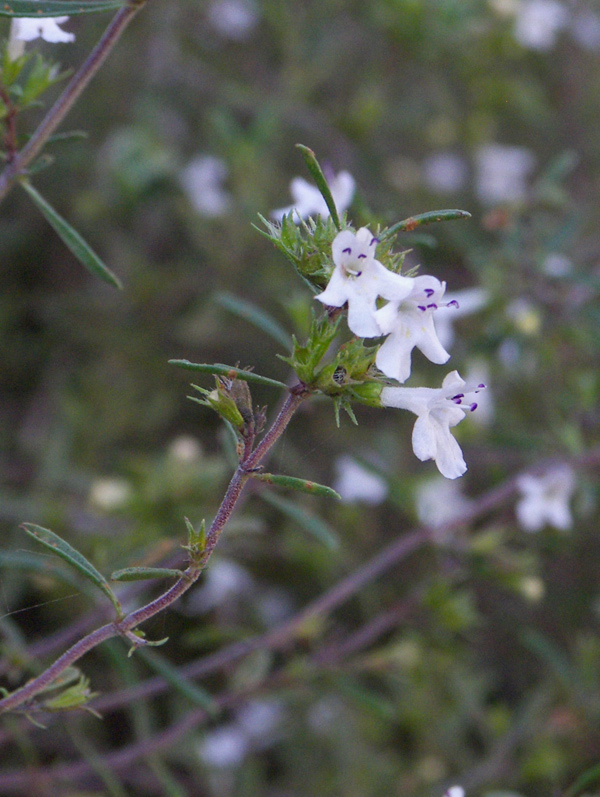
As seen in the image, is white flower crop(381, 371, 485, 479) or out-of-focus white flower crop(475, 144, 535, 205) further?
out-of-focus white flower crop(475, 144, 535, 205)

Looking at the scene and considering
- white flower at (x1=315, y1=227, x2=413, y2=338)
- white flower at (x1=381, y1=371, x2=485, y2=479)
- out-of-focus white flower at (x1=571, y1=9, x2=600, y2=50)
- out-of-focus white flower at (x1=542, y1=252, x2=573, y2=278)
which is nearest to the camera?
white flower at (x1=315, y1=227, x2=413, y2=338)

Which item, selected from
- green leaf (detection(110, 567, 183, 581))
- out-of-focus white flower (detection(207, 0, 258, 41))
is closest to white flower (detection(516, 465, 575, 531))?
green leaf (detection(110, 567, 183, 581))

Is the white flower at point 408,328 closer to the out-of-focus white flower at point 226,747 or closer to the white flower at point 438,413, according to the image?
the white flower at point 438,413

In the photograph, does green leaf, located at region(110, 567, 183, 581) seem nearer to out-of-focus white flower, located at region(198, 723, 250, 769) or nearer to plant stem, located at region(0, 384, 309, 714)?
plant stem, located at region(0, 384, 309, 714)

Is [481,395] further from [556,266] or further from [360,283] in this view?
[360,283]

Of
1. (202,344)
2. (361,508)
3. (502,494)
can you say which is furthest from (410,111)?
(502,494)

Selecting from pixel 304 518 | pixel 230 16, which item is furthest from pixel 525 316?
A: pixel 230 16
